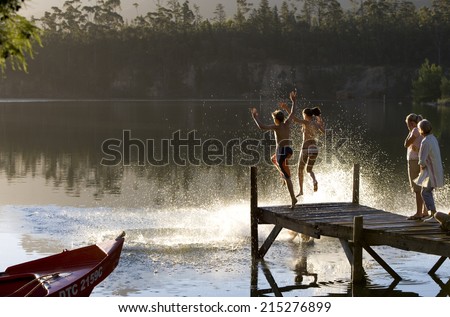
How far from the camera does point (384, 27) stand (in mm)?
189500

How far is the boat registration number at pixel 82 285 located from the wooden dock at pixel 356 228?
15.8 ft

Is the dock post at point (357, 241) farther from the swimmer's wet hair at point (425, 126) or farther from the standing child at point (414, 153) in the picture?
the swimmer's wet hair at point (425, 126)

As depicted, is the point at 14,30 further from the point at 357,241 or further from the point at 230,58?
the point at 230,58

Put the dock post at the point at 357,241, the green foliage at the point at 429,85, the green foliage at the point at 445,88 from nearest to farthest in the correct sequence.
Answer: the dock post at the point at 357,241 < the green foliage at the point at 445,88 < the green foliage at the point at 429,85

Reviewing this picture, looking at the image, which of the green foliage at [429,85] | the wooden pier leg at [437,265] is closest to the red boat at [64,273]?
the wooden pier leg at [437,265]

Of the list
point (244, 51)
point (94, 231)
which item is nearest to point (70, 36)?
point (244, 51)

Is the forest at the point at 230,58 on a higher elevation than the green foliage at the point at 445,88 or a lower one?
higher

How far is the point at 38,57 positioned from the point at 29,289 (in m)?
174

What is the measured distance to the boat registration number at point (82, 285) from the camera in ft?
51.6

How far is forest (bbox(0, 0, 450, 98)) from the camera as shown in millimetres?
171250

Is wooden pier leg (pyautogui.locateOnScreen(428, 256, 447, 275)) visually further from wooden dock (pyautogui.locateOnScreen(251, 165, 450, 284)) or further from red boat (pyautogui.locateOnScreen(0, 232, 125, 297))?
red boat (pyautogui.locateOnScreen(0, 232, 125, 297))

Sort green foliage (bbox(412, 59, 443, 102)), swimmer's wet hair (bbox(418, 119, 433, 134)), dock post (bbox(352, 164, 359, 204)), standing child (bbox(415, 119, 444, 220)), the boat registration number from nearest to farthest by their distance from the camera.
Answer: the boat registration number
swimmer's wet hair (bbox(418, 119, 433, 134))
standing child (bbox(415, 119, 444, 220))
dock post (bbox(352, 164, 359, 204))
green foliage (bbox(412, 59, 443, 102))

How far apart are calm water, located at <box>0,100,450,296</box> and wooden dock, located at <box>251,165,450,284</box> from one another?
2.52 feet

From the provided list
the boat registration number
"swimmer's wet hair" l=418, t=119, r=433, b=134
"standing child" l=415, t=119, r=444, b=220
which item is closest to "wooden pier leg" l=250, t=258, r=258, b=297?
the boat registration number
